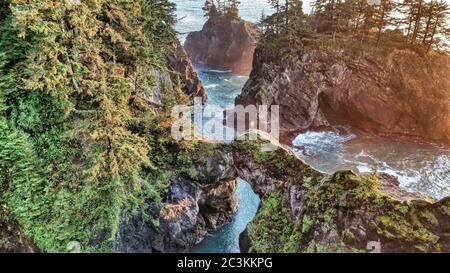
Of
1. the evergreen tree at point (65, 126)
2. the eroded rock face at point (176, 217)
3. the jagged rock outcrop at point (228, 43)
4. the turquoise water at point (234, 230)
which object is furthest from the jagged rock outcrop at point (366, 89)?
the jagged rock outcrop at point (228, 43)

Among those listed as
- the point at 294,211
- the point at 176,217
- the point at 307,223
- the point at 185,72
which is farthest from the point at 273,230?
the point at 185,72

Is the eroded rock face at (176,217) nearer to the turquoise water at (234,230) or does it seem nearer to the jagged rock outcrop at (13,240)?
the turquoise water at (234,230)

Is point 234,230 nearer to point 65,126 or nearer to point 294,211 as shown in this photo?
point 294,211

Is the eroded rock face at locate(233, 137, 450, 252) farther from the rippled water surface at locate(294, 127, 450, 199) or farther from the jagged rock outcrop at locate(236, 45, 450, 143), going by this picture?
the jagged rock outcrop at locate(236, 45, 450, 143)

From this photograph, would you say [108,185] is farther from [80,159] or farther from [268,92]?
[268,92]

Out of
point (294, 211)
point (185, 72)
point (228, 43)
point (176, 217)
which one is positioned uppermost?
point (228, 43)
